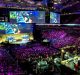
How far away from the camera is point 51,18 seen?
1362 inches

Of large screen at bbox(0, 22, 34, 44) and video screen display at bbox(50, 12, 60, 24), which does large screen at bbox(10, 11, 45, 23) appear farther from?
large screen at bbox(0, 22, 34, 44)

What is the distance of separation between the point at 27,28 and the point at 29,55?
1168 cm

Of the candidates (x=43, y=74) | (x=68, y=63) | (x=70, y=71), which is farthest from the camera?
(x=68, y=63)

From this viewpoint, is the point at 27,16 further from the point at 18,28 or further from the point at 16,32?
the point at 16,32

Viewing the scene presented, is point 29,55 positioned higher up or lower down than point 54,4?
lower down

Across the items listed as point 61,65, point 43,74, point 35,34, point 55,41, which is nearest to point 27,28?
point 35,34

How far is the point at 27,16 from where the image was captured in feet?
109

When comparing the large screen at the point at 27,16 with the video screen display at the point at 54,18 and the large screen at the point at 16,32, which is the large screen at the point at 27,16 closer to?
the video screen display at the point at 54,18

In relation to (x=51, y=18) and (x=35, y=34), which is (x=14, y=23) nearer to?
(x=35, y=34)

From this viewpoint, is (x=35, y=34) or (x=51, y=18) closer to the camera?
(x=35, y=34)

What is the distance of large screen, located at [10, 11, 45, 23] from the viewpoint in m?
32.5

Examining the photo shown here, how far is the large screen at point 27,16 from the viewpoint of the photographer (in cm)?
3247

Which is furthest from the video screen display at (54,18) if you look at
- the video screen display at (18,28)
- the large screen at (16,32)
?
the video screen display at (18,28)

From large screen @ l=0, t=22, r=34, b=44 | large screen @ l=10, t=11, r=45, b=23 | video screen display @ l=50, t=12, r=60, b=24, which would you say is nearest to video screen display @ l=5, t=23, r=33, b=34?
large screen @ l=0, t=22, r=34, b=44
